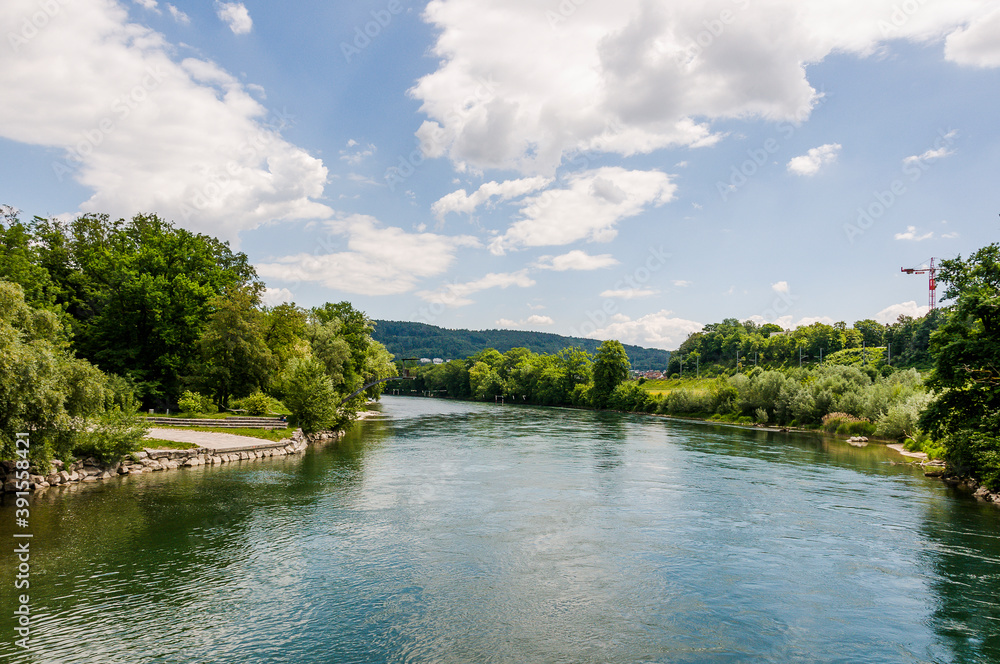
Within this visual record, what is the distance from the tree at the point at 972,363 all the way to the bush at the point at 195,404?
42.0 m

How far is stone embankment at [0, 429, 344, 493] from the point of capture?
20203 millimetres

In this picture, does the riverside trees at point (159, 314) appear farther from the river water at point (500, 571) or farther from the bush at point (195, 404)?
the river water at point (500, 571)

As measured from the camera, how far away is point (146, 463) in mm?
25203

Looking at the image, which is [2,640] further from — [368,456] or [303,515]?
[368,456]

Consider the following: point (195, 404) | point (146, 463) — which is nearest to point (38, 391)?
point (146, 463)

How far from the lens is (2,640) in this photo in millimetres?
9672

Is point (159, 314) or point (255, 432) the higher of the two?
point (159, 314)

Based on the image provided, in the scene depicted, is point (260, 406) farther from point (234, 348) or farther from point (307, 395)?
point (307, 395)

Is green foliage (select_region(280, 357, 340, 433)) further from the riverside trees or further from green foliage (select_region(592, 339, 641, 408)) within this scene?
green foliage (select_region(592, 339, 641, 408))
